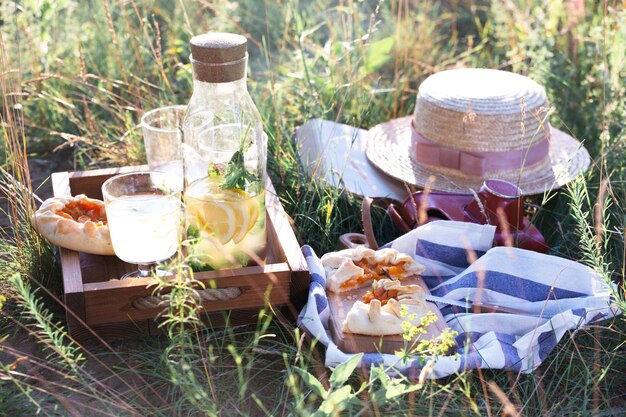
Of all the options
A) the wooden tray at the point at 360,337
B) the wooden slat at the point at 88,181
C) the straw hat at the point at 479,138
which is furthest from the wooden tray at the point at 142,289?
the straw hat at the point at 479,138

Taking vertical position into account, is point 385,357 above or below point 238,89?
below

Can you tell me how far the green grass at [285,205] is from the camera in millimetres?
1852

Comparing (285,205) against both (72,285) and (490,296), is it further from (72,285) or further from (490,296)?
(72,285)

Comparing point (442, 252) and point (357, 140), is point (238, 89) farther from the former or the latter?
point (357, 140)

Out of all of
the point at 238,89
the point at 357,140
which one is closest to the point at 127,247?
the point at 238,89

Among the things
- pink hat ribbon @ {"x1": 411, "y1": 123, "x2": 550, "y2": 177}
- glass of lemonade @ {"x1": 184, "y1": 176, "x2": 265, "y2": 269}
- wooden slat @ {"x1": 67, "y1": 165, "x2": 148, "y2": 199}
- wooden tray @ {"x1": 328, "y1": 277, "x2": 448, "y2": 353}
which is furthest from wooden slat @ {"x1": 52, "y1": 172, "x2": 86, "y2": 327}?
pink hat ribbon @ {"x1": 411, "y1": 123, "x2": 550, "y2": 177}

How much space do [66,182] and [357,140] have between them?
1.17m

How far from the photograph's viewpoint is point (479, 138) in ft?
8.82

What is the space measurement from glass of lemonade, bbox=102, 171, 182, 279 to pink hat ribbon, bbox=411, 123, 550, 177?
1087 millimetres

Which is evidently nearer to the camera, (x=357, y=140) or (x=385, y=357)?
(x=385, y=357)

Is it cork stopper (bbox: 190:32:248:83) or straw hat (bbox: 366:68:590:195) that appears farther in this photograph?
straw hat (bbox: 366:68:590:195)

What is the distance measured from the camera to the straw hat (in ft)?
8.76

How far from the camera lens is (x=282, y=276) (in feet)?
6.56

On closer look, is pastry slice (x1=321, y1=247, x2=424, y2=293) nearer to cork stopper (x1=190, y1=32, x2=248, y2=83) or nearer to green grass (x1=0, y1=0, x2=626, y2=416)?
green grass (x1=0, y1=0, x2=626, y2=416)
